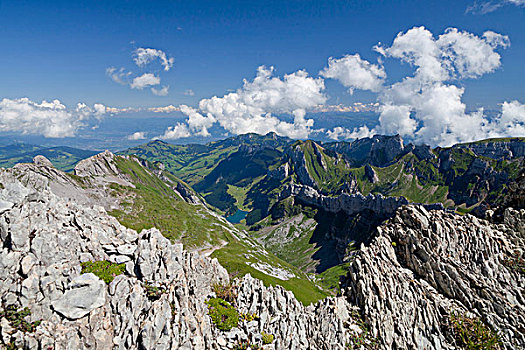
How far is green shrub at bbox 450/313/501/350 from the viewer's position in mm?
→ 37438

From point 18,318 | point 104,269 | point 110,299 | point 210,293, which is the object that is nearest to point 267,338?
point 210,293

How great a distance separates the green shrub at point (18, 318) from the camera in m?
28.5

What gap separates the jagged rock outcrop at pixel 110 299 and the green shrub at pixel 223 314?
2.97 feet

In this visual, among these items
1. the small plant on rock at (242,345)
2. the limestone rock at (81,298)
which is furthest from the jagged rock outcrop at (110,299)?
the small plant on rock at (242,345)

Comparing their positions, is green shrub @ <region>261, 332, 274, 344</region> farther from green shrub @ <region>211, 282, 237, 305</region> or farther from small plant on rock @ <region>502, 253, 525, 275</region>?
small plant on rock @ <region>502, 253, 525, 275</region>

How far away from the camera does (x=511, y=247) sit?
51.9m

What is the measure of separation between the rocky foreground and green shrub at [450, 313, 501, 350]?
2.34 ft

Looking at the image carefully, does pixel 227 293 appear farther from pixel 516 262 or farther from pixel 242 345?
pixel 516 262

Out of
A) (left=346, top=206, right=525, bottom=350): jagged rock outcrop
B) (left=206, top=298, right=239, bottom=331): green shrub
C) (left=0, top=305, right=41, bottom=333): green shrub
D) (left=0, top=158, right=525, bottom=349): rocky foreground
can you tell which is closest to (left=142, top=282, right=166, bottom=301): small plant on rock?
(left=0, top=158, right=525, bottom=349): rocky foreground

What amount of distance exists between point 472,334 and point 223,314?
37.5 metres

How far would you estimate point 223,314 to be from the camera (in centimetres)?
3803

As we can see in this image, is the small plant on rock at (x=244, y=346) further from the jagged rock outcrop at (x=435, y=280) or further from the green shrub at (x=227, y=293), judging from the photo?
the jagged rock outcrop at (x=435, y=280)

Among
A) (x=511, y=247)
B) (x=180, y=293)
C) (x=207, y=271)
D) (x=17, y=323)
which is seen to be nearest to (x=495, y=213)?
(x=511, y=247)

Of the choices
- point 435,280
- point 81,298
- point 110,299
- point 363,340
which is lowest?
point 363,340
